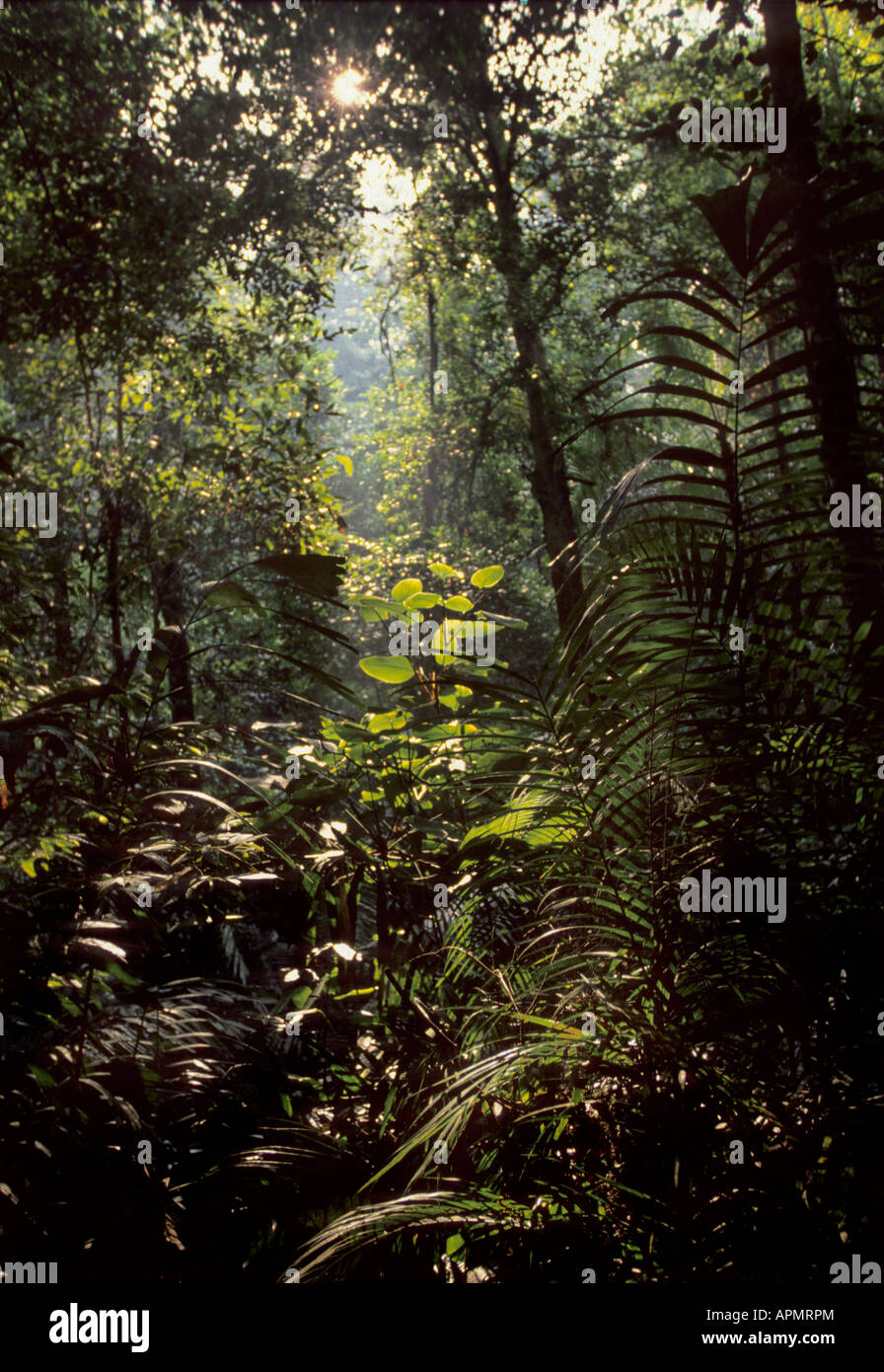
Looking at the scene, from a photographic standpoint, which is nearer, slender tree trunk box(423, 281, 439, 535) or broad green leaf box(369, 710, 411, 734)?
broad green leaf box(369, 710, 411, 734)

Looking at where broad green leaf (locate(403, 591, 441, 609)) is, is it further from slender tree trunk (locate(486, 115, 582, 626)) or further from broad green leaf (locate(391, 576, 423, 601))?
slender tree trunk (locate(486, 115, 582, 626))

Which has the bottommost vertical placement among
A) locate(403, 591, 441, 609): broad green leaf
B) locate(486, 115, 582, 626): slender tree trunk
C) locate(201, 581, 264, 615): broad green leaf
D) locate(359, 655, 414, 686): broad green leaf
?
locate(359, 655, 414, 686): broad green leaf

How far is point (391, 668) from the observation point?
4.97 ft

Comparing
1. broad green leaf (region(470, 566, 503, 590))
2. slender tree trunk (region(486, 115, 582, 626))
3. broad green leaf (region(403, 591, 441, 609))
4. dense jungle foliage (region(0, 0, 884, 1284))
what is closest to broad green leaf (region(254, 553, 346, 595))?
dense jungle foliage (region(0, 0, 884, 1284))

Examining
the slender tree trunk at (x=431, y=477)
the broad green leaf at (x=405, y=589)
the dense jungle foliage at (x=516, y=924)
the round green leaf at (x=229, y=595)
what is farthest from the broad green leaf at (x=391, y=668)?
the slender tree trunk at (x=431, y=477)

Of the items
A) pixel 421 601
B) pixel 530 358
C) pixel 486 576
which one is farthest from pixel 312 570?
pixel 530 358

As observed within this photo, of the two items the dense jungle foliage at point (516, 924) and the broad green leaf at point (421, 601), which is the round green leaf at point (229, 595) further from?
the broad green leaf at point (421, 601)

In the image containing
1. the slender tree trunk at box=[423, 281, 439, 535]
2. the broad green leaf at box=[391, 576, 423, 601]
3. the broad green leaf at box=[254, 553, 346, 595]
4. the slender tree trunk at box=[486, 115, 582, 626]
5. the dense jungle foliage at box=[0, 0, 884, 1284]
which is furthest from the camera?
the slender tree trunk at box=[423, 281, 439, 535]

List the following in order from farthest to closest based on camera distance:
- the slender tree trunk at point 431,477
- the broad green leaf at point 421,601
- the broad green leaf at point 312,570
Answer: the slender tree trunk at point 431,477 < the broad green leaf at point 421,601 < the broad green leaf at point 312,570

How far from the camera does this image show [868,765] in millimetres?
1282

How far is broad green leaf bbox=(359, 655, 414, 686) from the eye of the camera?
1.52 meters

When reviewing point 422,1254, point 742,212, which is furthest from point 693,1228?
point 742,212

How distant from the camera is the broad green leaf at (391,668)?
1.52 metres
